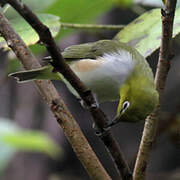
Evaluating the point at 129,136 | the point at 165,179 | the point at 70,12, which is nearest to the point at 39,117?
the point at 129,136

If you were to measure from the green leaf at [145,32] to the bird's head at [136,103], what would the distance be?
7.6 inches

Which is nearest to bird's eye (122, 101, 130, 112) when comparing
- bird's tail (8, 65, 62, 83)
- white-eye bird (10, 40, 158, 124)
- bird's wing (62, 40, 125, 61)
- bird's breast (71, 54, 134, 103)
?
white-eye bird (10, 40, 158, 124)

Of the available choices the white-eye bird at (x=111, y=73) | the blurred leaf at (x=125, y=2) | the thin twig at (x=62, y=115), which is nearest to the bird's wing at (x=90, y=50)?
the white-eye bird at (x=111, y=73)

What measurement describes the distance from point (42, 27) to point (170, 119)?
207cm

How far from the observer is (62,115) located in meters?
1.49

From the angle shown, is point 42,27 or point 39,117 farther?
point 39,117

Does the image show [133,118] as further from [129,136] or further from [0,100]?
[0,100]

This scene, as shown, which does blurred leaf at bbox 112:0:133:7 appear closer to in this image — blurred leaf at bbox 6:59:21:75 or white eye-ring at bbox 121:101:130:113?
blurred leaf at bbox 6:59:21:75

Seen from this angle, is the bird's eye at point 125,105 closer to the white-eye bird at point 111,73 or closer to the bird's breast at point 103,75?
the white-eye bird at point 111,73

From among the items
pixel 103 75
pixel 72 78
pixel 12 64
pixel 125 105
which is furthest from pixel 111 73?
pixel 72 78

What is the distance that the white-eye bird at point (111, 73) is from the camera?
1.89 meters

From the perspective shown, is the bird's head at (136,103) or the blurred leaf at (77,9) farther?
the blurred leaf at (77,9)

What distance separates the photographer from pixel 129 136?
4699 millimetres

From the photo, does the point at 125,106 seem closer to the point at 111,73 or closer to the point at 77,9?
the point at 111,73
